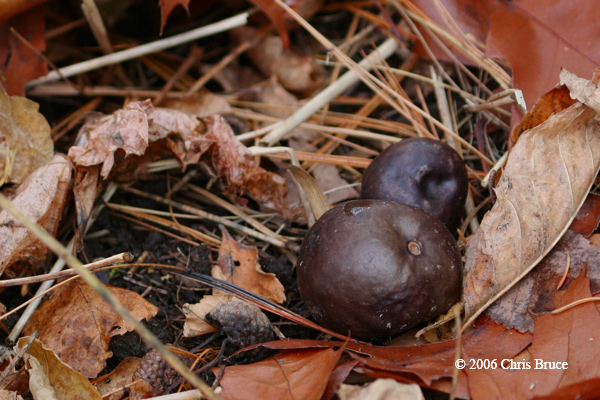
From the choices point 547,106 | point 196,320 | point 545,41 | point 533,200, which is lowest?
point 196,320

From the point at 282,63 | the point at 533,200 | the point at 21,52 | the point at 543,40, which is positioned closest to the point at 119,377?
the point at 533,200

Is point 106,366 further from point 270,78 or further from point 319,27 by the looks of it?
point 319,27

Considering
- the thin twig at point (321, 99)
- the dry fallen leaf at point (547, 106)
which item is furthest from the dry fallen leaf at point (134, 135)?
the dry fallen leaf at point (547, 106)

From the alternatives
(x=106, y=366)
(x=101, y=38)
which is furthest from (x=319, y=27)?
(x=106, y=366)

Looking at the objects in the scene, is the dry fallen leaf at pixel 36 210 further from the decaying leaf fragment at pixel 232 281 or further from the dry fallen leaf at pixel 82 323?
the decaying leaf fragment at pixel 232 281

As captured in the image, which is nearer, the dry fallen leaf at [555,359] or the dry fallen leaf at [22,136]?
the dry fallen leaf at [555,359]

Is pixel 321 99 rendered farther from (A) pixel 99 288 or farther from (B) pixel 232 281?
(A) pixel 99 288
